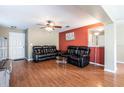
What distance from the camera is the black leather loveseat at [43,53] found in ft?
22.3

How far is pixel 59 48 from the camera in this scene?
9.33m

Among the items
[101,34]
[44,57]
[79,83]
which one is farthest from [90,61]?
[79,83]

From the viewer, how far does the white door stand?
25.3ft

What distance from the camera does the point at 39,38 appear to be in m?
8.11

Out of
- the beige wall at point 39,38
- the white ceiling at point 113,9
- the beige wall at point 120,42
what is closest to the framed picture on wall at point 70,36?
the beige wall at point 39,38

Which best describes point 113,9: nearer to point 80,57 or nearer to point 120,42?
point 80,57

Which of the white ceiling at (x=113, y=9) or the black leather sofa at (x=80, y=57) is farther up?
the white ceiling at (x=113, y=9)

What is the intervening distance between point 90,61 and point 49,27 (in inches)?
123

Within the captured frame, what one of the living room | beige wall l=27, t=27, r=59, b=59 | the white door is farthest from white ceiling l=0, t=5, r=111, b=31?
the white door

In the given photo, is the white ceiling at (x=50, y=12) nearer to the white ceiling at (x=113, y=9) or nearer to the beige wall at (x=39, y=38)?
the white ceiling at (x=113, y=9)

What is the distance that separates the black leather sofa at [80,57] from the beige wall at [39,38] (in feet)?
7.53

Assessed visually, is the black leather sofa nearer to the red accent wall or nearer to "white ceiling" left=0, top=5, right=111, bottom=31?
the red accent wall

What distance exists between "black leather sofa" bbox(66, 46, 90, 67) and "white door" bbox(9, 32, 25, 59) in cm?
380
